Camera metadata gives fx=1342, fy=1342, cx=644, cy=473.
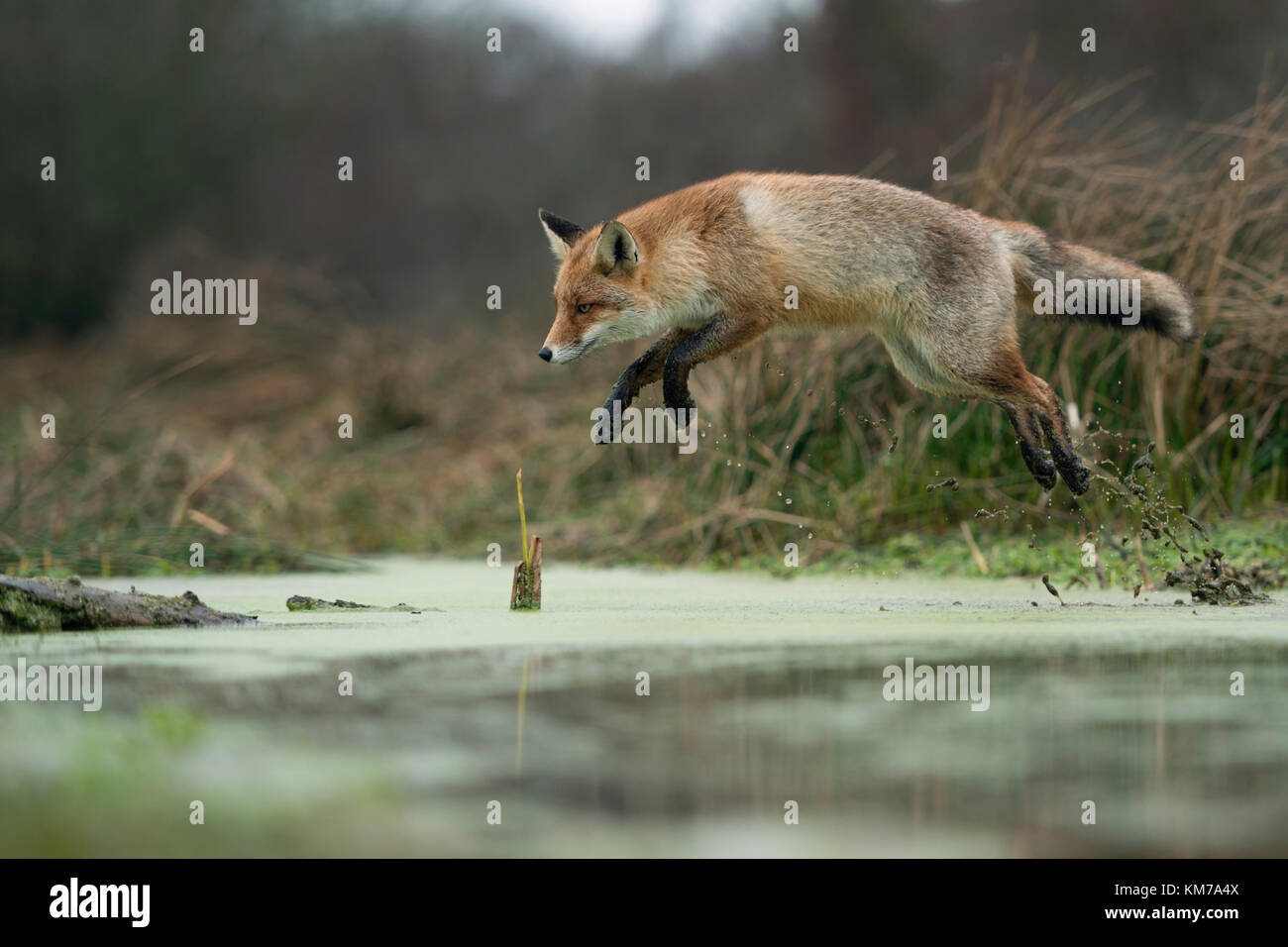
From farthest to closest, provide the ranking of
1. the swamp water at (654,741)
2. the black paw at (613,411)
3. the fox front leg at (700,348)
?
the fox front leg at (700,348)
the black paw at (613,411)
the swamp water at (654,741)

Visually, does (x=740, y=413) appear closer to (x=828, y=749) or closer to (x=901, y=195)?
(x=901, y=195)

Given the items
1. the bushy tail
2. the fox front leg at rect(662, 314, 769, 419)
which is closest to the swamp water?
the fox front leg at rect(662, 314, 769, 419)

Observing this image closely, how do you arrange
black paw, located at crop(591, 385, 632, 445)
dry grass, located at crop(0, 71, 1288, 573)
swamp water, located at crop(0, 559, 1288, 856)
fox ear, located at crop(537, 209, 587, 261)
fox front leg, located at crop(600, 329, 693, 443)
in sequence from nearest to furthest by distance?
swamp water, located at crop(0, 559, 1288, 856), black paw, located at crop(591, 385, 632, 445), fox front leg, located at crop(600, 329, 693, 443), fox ear, located at crop(537, 209, 587, 261), dry grass, located at crop(0, 71, 1288, 573)

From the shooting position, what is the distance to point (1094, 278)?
5293 mm

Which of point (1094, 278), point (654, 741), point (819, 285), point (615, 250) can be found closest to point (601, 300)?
point (615, 250)

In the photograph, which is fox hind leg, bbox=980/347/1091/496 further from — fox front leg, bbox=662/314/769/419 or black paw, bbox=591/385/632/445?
black paw, bbox=591/385/632/445

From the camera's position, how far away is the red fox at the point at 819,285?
193 inches

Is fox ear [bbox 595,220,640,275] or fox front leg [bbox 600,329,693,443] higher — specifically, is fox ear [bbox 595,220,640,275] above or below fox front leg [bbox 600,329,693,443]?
above

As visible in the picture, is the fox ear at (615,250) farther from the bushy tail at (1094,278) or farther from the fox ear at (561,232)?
the bushy tail at (1094,278)

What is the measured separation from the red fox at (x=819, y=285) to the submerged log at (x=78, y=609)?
1.57 m

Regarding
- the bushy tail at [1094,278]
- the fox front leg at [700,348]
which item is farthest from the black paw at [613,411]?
the bushy tail at [1094,278]

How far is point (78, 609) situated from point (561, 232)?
228 centimetres

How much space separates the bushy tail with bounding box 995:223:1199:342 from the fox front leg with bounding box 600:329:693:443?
1.35 meters

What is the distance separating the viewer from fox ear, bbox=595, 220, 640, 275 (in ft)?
15.5
